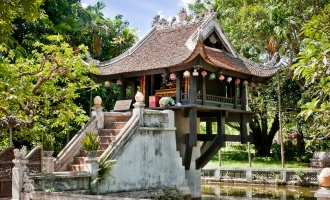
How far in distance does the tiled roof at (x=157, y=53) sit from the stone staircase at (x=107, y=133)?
2.11 m

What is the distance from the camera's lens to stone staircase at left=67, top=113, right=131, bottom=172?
12.2 m

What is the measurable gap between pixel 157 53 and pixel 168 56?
88 cm

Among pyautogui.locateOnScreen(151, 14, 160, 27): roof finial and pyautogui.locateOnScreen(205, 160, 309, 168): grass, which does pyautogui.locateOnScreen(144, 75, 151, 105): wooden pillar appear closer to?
pyautogui.locateOnScreen(151, 14, 160, 27): roof finial

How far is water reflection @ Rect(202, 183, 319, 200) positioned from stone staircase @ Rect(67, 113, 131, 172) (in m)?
5.30

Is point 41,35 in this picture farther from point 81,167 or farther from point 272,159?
point 272,159

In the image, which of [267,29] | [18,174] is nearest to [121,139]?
[18,174]

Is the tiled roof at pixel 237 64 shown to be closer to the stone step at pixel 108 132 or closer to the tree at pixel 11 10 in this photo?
the stone step at pixel 108 132

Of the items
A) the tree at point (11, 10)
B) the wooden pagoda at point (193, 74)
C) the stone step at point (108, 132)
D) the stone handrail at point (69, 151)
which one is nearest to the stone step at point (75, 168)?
the stone handrail at point (69, 151)

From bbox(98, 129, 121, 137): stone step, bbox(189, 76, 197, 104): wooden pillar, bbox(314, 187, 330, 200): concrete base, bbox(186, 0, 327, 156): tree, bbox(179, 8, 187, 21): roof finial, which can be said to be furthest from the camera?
bbox(186, 0, 327, 156): tree

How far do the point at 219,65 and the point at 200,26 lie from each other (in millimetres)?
1954

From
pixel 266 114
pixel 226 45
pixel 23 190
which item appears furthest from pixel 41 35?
pixel 266 114

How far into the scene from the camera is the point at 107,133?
1326 centimetres

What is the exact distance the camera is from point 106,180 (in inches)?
449

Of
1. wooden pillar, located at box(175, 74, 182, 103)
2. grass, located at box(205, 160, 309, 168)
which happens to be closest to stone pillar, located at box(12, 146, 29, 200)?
wooden pillar, located at box(175, 74, 182, 103)
